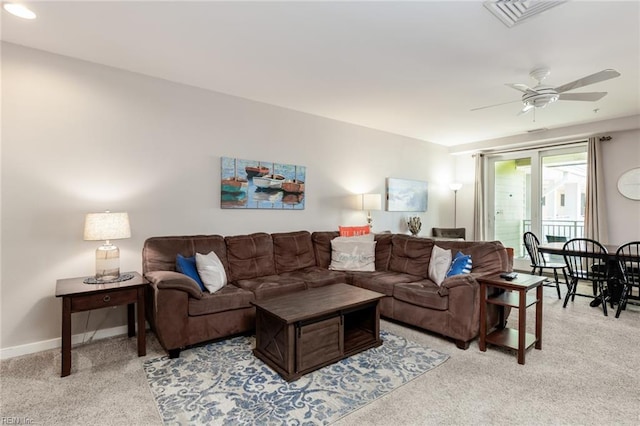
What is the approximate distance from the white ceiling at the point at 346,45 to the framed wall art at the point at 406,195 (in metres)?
1.98

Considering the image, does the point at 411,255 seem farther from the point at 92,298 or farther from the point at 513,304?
the point at 92,298

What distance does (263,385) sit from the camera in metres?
2.17

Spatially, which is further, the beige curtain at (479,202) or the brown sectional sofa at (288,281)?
the beige curtain at (479,202)

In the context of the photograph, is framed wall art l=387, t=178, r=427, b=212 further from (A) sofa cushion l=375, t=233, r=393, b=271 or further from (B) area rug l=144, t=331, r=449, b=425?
(B) area rug l=144, t=331, r=449, b=425

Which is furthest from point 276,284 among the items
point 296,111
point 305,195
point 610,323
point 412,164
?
point 412,164

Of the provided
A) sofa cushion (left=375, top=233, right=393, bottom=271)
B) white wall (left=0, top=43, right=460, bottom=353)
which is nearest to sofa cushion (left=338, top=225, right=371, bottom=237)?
sofa cushion (left=375, top=233, right=393, bottom=271)

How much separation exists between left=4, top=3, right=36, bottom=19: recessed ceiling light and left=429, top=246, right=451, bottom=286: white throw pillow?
13.1 feet

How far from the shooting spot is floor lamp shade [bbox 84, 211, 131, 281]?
259 cm

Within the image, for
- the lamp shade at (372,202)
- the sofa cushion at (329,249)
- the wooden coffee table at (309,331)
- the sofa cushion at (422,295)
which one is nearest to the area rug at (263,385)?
the wooden coffee table at (309,331)

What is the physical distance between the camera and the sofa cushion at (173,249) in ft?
9.89

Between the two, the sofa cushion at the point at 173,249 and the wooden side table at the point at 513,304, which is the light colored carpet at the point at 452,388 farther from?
the sofa cushion at the point at 173,249

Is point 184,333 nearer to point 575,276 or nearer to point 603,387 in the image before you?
point 603,387

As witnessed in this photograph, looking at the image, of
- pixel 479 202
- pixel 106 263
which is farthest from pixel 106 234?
pixel 479 202

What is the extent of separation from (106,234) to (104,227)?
0.20 feet
